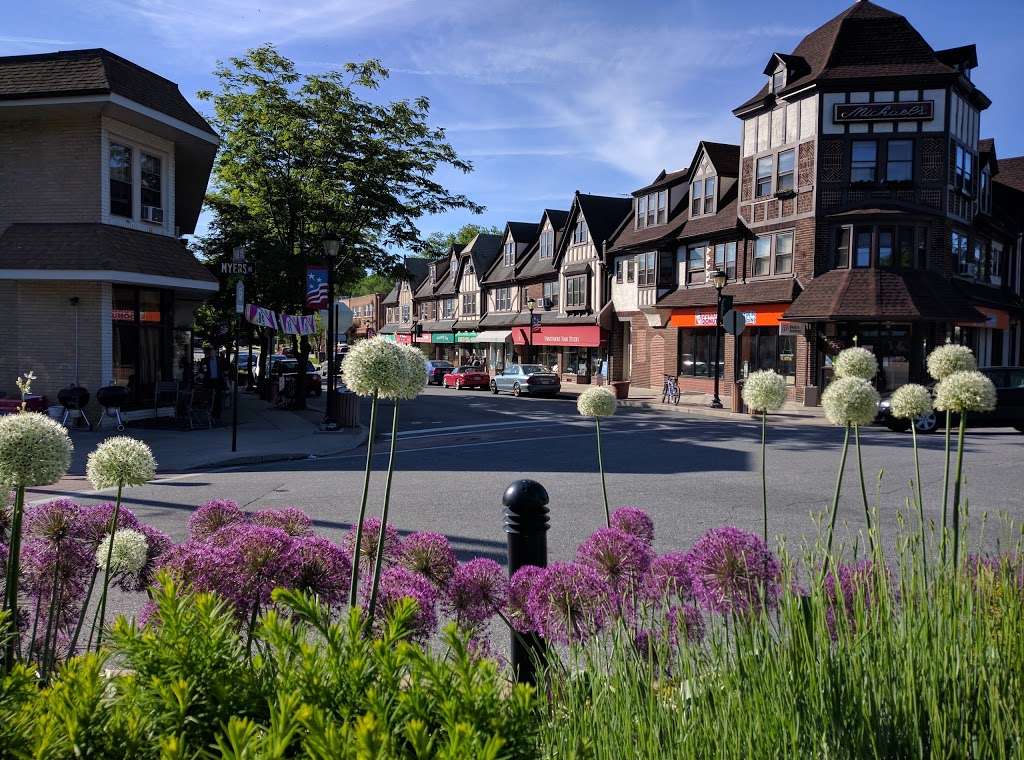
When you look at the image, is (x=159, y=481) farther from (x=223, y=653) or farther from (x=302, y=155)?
(x=302, y=155)

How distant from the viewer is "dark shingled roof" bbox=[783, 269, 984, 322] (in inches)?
1081

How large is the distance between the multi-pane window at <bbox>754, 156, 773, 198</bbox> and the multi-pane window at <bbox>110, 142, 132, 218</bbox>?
79.7ft

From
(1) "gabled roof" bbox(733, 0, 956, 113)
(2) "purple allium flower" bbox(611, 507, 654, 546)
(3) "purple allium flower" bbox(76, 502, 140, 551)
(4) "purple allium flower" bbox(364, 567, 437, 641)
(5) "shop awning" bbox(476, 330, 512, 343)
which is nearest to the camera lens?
(4) "purple allium flower" bbox(364, 567, 437, 641)

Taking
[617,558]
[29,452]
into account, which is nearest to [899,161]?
[617,558]

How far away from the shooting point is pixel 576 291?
154 feet

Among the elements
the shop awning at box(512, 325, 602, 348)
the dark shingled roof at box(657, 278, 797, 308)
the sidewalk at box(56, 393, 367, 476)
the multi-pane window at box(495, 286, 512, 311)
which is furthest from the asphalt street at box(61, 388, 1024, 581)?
the multi-pane window at box(495, 286, 512, 311)

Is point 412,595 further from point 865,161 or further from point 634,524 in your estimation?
point 865,161

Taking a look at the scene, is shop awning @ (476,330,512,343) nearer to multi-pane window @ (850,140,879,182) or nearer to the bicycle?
the bicycle

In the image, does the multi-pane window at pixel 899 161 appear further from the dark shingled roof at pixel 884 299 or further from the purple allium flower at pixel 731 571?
the purple allium flower at pixel 731 571

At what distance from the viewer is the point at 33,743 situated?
1446 mm

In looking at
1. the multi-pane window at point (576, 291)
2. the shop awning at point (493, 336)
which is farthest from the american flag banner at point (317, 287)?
the shop awning at point (493, 336)

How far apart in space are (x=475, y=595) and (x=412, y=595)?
36 cm

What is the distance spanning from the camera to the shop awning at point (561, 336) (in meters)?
44.2

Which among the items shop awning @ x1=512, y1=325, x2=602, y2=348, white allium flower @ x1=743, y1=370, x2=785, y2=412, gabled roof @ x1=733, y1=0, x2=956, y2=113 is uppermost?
gabled roof @ x1=733, y1=0, x2=956, y2=113
